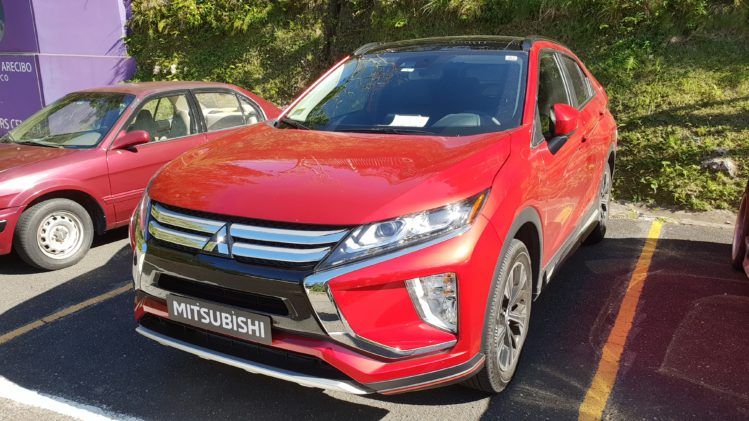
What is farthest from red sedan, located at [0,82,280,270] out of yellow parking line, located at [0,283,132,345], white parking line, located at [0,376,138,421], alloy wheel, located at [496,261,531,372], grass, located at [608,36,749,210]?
grass, located at [608,36,749,210]

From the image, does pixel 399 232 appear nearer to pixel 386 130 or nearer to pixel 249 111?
pixel 386 130

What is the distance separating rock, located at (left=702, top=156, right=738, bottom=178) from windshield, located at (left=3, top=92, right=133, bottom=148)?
6160mm

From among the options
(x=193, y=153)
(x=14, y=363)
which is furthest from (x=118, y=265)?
(x=193, y=153)

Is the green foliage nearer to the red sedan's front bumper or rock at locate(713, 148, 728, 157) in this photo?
rock at locate(713, 148, 728, 157)

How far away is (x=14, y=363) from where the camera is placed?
3.41 m

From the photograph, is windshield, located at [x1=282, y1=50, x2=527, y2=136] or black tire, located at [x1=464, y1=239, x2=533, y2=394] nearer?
black tire, located at [x1=464, y1=239, x2=533, y2=394]

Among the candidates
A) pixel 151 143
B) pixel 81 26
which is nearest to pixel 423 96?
pixel 151 143

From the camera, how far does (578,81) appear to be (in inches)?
183

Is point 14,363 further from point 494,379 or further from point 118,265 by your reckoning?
point 494,379

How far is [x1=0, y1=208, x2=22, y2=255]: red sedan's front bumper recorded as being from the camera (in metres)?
4.62

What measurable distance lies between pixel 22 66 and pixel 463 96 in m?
11.2

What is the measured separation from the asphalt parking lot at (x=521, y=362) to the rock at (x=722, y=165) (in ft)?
7.38

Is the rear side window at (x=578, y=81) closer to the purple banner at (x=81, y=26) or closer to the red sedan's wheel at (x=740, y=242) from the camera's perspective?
the red sedan's wheel at (x=740, y=242)

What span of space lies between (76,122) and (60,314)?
2.29m
